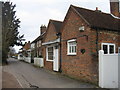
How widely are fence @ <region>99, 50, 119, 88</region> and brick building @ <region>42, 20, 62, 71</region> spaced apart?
20.6 ft

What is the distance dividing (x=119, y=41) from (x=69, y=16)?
14.6ft

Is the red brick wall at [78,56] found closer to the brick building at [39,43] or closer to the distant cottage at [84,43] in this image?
the distant cottage at [84,43]

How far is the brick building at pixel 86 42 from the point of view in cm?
938

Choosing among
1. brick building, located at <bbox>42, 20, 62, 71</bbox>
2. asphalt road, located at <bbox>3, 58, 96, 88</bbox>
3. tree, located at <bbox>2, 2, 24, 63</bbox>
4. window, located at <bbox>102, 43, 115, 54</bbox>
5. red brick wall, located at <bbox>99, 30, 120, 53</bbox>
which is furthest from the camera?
tree, located at <bbox>2, 2, 24, 63</bbox>

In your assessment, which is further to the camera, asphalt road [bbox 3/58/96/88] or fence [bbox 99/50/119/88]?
asphalt road [bbox 3/58/96/88]

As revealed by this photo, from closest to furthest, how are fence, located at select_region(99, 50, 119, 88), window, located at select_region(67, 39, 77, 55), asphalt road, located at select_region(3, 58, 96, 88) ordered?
fence, located at select_region(99, 50, 119, 88) → asphalt road, located at select_region(3, 58, 96, 88) → window, located at select_region(67, 39, 77, 55)

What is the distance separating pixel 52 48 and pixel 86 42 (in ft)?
21.6

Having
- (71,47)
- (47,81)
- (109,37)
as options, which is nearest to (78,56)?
(71,47)

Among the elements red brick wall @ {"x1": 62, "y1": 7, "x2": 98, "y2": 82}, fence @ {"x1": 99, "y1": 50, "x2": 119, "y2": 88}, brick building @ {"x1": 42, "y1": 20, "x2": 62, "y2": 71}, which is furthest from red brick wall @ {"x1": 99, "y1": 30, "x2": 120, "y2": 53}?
brick building @ {"x1": 42, "y1": 20, "x2": 62, "y2": 71}

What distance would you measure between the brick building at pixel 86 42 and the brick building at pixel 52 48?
1.83 meters

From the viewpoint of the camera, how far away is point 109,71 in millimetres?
8008

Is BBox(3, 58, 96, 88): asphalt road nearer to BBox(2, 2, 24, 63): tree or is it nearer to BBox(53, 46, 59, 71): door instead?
BBox(53, 46, 59, 71): door

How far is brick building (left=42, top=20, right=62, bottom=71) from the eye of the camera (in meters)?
14.2

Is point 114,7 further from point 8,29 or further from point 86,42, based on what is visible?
point 8,29
